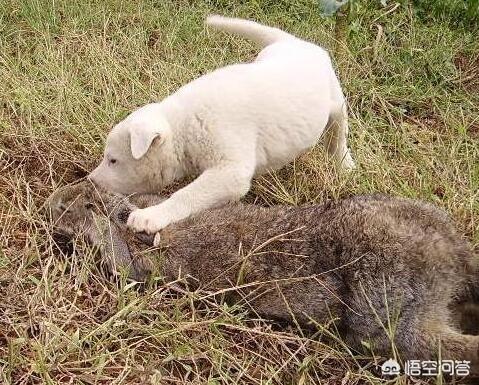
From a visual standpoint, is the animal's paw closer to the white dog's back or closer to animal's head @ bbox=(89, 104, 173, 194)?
the white dog's back

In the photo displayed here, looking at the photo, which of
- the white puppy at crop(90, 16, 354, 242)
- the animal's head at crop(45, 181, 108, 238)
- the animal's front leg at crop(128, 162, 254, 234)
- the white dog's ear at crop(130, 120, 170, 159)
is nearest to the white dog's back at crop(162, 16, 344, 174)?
the white puppy at crop(90, 16, 354, 242)

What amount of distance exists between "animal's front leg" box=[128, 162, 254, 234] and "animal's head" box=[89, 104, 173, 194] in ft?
1.01

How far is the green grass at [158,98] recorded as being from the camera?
3316mm

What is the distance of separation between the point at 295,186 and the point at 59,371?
7.04ft

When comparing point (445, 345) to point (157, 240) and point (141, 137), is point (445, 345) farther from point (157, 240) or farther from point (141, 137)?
point (141, 137)

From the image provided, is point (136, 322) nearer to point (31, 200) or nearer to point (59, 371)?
point (59, 371)

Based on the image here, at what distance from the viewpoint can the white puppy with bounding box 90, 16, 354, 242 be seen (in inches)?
161

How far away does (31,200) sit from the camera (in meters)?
4.28

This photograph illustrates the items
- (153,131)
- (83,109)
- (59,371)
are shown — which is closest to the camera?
(59,371)

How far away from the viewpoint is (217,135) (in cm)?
421

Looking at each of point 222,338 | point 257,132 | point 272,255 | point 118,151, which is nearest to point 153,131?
point 118,151
